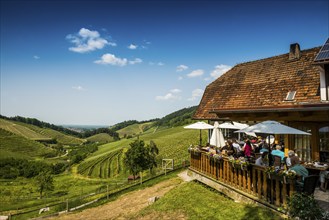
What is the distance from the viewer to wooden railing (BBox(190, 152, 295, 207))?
833cm

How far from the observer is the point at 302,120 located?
40.5 ft

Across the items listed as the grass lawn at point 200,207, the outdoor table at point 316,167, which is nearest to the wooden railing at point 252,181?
the grass lawn at point 200,207

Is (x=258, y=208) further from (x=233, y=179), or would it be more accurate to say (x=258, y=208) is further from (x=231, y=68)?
(x=231, y=68)

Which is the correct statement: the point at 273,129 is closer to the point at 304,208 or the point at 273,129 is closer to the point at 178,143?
the point at 304,208

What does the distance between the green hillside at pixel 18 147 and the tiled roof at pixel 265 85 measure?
12777 centimetres

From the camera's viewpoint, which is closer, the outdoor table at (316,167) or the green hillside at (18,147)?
the outdoor table at (316,167)

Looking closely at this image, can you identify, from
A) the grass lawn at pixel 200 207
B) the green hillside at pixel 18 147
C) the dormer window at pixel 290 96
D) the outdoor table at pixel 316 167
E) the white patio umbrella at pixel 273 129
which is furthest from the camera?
the green hillside at pixel 18 147

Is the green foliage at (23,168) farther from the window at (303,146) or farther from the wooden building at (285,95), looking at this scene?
the window at (303,146)

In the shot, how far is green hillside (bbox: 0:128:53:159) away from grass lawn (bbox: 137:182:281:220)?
131036 mm

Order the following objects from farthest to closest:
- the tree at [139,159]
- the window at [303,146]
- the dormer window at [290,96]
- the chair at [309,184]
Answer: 1. the tree at [139,159]
2. the dormer window at [290,96]
3. the window at [303,146]
4. the chair at [309,184]

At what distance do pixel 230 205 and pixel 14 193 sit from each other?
72291mm

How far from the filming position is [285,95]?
14.9m

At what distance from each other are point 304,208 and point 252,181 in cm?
312

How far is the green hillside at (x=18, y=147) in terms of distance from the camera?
128m
